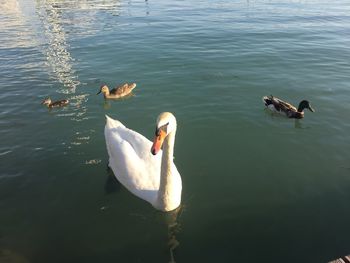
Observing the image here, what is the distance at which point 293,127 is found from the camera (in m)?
13.9

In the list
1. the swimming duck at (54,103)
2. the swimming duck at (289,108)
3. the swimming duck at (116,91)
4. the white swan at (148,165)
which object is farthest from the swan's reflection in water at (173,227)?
the swimming duck at (54,103)

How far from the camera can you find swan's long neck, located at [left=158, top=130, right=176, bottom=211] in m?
8.49

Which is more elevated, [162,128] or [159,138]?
[162,128]

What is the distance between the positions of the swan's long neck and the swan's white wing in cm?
34

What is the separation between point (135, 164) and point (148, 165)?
332 mm

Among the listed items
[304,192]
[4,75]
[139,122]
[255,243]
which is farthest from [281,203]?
[4,75]

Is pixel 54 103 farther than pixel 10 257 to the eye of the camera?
Yes

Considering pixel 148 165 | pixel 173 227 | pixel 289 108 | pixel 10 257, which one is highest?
pixel 148 165

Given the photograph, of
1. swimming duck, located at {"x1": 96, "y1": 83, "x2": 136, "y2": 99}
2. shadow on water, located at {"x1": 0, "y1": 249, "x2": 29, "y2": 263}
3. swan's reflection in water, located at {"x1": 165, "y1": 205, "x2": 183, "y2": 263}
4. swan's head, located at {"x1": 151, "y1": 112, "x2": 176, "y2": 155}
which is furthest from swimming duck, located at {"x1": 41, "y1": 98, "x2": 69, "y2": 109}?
swan's head, located at {"x1": 151, "y1": 112, "x2": 176, "y2": 155}

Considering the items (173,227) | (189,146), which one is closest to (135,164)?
(173,227)

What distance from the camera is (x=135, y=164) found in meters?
9.91

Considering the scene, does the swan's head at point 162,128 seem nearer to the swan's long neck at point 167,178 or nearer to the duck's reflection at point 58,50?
the swan's long neck at point 167,178

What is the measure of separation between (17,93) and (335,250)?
13.9m

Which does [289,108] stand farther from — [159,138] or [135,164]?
[159,138]
